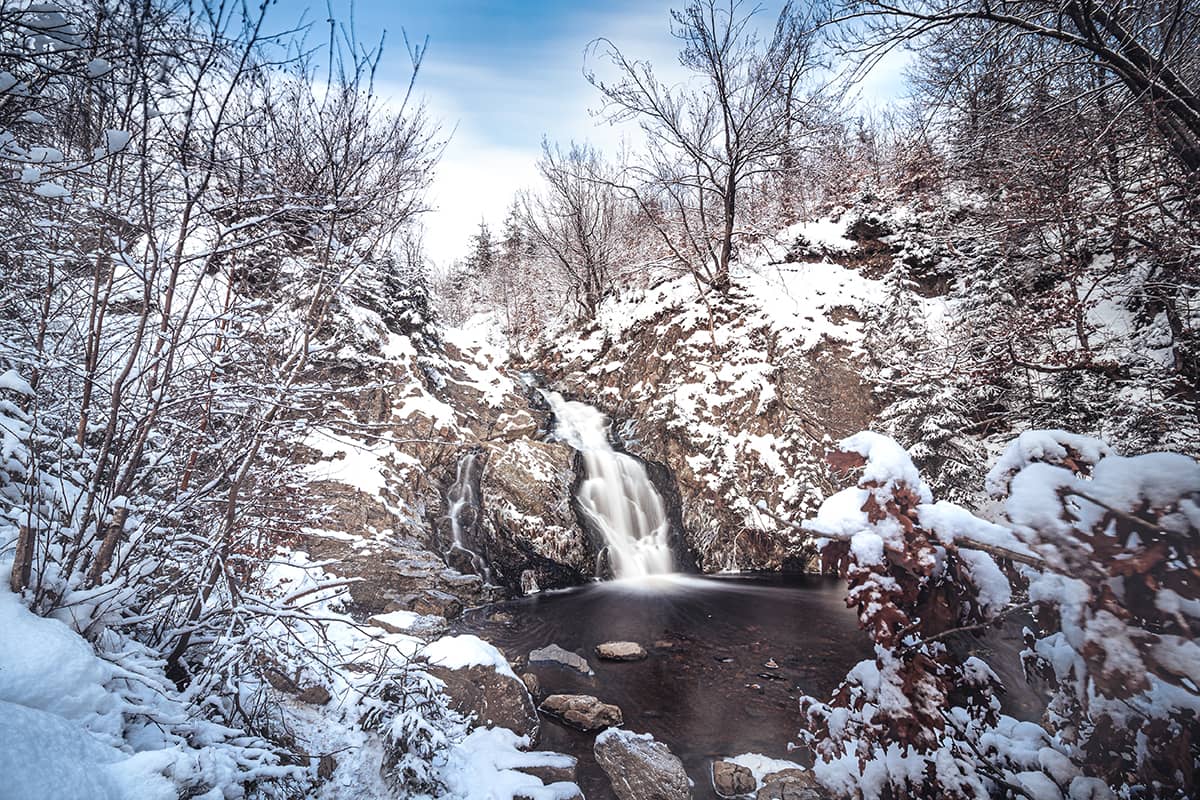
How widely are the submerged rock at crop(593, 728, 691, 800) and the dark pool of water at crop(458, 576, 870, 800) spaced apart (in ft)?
0.47

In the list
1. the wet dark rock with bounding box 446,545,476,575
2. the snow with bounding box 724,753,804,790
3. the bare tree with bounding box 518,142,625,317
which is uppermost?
the bare tree with bounding box 518,142,625,317

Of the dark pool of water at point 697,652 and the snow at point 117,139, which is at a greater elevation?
the snow at point 117,139

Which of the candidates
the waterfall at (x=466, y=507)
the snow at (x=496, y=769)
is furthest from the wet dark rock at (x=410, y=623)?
the snow at (x=496, y=769)

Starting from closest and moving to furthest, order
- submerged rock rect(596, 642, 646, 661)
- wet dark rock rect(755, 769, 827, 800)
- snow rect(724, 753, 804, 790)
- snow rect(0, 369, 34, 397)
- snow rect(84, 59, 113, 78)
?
snow rect(84, 59, 113, 78), snow rect(0, 369, 34, 397), wet dark rock rect(755, 769, 827, 800), snow rect(724, 753, 804, 790), submerged rock rect(596, 642, 646, 661)

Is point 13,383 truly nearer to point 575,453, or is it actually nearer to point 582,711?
point 582,711

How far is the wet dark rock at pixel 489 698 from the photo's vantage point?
4.80 m

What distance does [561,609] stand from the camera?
9.01 meters

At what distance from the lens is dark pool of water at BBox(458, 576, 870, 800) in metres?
5.29

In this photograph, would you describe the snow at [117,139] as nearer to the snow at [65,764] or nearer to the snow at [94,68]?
the snow at [94,68]

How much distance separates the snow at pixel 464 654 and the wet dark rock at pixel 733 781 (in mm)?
2431

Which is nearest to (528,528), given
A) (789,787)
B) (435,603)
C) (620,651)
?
(435,603)

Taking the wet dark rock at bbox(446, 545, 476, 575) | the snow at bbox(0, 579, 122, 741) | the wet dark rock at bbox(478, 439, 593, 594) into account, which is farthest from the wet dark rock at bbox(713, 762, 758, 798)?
the wet dark rock at bbox(446, 545, 476, 575)

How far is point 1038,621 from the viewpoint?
144cm

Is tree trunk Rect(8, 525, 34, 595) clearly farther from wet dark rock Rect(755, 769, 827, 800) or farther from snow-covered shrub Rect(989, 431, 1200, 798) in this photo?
wet dark rock Rect(755, 769, 827, 800)
